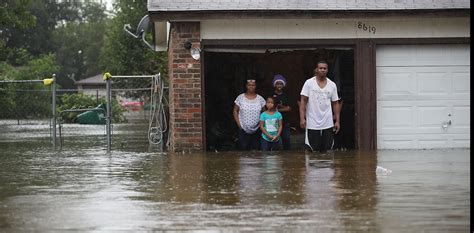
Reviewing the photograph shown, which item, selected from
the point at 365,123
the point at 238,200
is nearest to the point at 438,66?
the point at 365,123

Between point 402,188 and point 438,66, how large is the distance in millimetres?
7331

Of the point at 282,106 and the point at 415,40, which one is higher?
the point at 415,40

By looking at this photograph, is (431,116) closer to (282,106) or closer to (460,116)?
(460,116)

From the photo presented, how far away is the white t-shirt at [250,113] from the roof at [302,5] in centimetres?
167

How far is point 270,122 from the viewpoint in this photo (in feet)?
55.2

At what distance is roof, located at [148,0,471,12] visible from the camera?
1636 centimetres

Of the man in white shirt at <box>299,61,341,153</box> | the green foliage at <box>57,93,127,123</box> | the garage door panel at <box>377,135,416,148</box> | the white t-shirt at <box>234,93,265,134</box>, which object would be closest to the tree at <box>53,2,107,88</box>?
the green foliage at <box>57,93,127,123</box>

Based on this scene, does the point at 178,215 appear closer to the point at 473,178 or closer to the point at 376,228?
the point at 376,228

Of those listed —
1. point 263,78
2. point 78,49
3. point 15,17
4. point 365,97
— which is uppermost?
point 78,49

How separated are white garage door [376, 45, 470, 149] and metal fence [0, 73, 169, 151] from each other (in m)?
4.13

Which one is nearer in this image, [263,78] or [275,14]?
[275,14]

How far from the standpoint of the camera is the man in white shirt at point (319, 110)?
16.1 meters

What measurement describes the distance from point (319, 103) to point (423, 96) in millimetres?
2428

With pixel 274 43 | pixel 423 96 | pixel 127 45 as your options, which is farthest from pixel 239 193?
pixel 127 45
